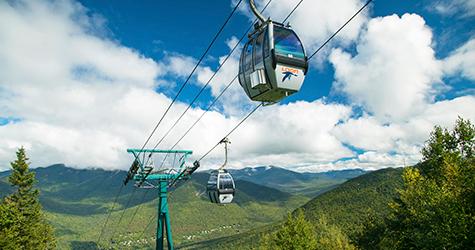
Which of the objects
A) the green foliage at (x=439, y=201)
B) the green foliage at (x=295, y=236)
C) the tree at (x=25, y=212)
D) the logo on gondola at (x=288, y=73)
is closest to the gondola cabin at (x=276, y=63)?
the logo on gondola at (x=288, y=73)

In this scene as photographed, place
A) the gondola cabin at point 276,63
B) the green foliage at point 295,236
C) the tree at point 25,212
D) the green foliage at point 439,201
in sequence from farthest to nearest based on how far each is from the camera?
the green foliage at point 295,236 < the tree at point 25,212 < the green foliage at point 439,201 < the gondola cabin at point 276,63

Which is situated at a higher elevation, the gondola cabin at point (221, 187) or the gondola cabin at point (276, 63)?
the gondola cabin at point (276, 63)

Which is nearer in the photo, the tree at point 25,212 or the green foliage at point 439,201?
the green foliage at point 439,201

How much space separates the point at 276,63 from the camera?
28.0ft

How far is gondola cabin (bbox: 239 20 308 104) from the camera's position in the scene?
28.4ft

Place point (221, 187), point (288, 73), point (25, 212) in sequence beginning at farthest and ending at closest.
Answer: point (25, 212) → point (221, 187) → point (288, 73)

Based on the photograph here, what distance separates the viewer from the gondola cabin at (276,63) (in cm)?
866

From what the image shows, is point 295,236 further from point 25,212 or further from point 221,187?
point 25,212

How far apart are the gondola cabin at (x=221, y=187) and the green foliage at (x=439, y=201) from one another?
13.3 meters

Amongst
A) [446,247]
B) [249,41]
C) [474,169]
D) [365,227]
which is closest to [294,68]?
[249,41]

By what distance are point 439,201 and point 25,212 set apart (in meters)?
41.5

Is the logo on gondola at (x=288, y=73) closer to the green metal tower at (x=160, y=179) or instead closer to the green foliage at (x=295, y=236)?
the green metal tower at (x=160, y=179)

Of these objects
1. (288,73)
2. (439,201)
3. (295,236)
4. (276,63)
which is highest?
(276,63)

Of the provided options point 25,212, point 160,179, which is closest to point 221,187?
point 160,179
